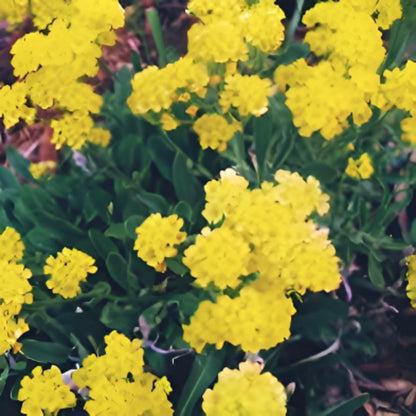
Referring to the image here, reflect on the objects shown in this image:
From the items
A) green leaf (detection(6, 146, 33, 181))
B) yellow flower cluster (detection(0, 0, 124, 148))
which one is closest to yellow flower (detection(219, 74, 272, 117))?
yellow flower cluster (detection(0, 0, 124, 148))

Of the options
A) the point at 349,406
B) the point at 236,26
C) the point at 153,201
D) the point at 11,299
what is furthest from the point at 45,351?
the point at 236,26

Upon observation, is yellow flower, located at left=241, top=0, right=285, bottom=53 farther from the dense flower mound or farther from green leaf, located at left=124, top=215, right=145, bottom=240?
green leaf, located at left=124, top=215, right=145, bottom=240

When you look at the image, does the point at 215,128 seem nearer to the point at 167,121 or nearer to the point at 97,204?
the point at 167,121

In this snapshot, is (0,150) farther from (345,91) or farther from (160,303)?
(345,91)

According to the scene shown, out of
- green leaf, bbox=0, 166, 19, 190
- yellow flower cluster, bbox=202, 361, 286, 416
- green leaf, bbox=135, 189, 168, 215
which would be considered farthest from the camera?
green leaf, bbox=0, 166, 19, 190

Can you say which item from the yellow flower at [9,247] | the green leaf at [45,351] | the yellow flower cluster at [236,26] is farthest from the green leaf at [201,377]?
the yellow flower cluster at [236,26]

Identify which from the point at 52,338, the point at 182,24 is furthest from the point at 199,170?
the point at 182,24
